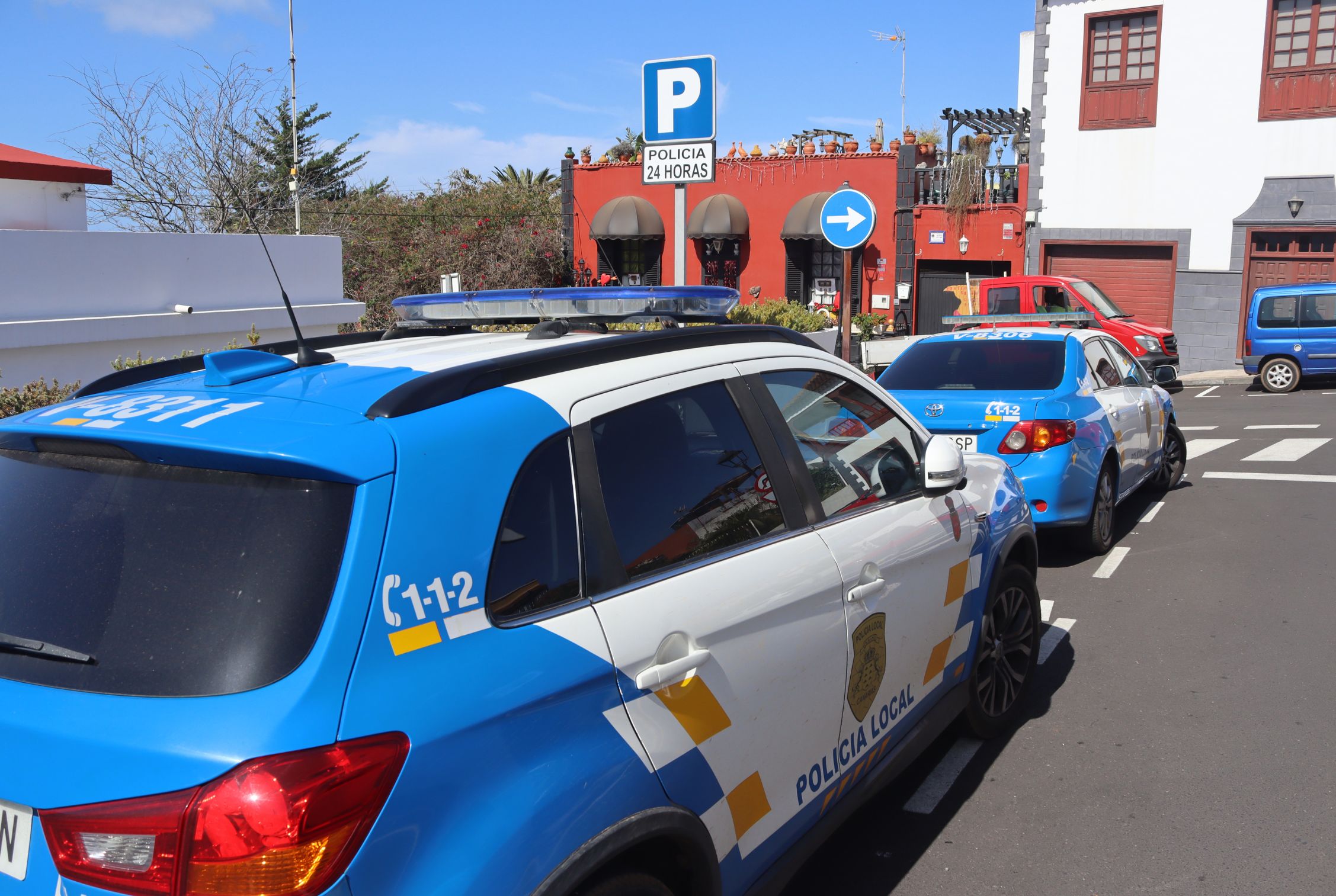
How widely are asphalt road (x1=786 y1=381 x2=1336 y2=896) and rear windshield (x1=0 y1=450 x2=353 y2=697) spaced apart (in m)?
2.29

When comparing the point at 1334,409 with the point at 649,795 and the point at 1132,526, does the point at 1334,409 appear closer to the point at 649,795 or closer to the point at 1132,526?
the point at 1132,526

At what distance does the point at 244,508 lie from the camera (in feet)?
6.46

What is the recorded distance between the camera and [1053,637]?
19.4 ft

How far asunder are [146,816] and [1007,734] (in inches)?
150

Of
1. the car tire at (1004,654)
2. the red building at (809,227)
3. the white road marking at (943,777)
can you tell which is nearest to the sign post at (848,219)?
the car tire at (1004,654)

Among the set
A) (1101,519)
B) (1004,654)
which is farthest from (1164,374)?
(1004,654)

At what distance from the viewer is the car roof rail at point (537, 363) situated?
216cm

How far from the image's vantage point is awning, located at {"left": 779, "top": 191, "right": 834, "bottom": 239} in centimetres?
2497

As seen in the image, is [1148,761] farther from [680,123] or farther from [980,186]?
[980,186]

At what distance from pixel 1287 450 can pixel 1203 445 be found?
918mm

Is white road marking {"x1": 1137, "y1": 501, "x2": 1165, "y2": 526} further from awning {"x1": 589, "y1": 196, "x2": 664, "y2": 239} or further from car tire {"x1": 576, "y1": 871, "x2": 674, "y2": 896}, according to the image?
awning {"x1": 589, "y1": 196, "x2": 664, "y2": 239}

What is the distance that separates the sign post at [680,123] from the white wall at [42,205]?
595cm

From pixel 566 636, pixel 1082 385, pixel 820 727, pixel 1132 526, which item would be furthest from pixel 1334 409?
pixel 566 636

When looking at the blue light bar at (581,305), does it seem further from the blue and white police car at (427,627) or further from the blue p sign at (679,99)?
the blue p sign at (679,99)
